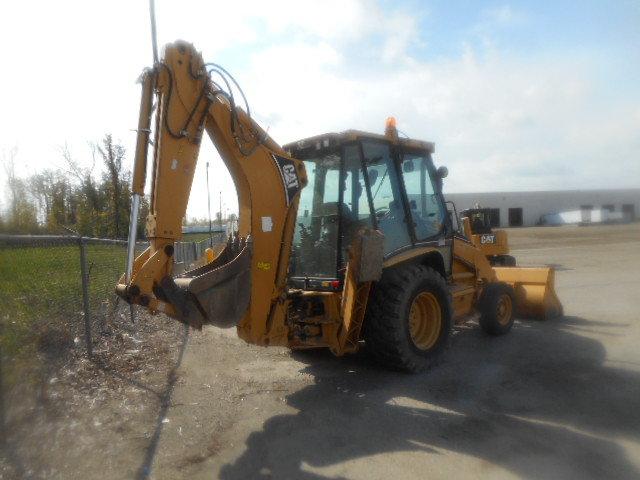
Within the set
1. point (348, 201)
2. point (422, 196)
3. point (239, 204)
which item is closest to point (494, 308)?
point (422, 196)

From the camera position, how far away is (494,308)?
23.3ft

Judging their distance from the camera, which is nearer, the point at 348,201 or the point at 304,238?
the point at 348,201

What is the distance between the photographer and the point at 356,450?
12.5 ft

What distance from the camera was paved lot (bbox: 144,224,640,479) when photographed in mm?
3580

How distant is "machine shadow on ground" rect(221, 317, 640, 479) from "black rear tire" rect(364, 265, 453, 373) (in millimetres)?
185

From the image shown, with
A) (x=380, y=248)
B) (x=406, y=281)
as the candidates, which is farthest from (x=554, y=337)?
(x=380, y=248)

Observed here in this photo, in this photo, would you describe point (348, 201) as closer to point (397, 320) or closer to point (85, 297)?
→ point (397, 320)

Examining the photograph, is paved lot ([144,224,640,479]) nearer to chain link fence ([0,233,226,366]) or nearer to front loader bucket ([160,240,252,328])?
front loader bucket ([160,240,252,328])

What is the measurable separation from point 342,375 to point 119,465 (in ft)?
8.74

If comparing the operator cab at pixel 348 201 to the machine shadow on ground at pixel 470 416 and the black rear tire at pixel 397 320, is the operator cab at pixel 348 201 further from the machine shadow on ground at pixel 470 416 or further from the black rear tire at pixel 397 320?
the machine shadow on ground at pixel 470 416

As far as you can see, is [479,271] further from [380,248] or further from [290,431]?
[290,431]

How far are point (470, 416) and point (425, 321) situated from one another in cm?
178

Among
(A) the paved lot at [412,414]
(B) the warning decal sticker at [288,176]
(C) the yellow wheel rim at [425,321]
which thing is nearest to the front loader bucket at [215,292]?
(B) the warning decal sticker at [288,176]

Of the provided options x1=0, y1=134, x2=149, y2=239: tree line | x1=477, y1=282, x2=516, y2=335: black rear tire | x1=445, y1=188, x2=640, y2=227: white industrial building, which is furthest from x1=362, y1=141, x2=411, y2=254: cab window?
x1=445, y1=188, x2=640, y2=227: white industrial building
